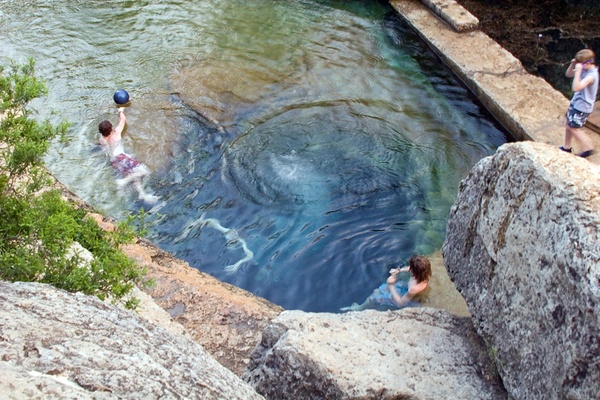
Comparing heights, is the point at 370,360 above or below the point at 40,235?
below

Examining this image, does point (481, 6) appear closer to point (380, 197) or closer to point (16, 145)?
point (380, 197)

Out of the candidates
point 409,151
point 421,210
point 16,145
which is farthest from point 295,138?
point 16,145

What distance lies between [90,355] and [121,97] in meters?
6.76

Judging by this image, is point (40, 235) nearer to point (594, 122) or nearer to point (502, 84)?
point (594, 122)

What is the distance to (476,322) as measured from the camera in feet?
12.4

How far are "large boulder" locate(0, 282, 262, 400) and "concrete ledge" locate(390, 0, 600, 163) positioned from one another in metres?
5.92

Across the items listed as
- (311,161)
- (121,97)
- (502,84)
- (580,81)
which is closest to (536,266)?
(580,81)

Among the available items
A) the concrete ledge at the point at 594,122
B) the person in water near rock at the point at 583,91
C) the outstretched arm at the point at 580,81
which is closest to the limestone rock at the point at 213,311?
the person in water near rock at the point at 583,91

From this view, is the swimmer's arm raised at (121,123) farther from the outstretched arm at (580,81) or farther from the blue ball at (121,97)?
the outstretched arm at (580,81)

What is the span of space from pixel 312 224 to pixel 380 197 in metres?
0.92

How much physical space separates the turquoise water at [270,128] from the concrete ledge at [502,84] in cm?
25

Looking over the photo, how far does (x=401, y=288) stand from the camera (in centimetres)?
629

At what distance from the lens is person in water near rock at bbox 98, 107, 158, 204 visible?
25.4 ft

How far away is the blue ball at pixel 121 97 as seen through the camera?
8750 millimetres
